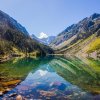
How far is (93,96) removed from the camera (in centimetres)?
4606

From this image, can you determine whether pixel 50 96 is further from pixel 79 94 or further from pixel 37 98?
pixel 79 94

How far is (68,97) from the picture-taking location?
4578cm

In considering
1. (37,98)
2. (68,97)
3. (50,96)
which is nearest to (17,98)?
(37,98)

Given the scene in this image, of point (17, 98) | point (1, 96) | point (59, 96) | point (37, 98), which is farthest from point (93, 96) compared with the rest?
point (1, 96)

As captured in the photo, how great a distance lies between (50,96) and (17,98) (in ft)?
23.7

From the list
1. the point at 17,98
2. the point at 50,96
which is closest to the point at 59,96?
the point at 50,96

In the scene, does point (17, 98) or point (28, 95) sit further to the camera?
point (28, 95)

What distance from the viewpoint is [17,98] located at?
43.5 m

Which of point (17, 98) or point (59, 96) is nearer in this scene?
point (17, 98)

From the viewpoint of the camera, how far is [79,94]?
48.7 meters

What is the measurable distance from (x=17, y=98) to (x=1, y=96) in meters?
4.20

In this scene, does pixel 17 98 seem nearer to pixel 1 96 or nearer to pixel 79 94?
A: pixel 1 96

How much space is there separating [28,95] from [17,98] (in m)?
4.74

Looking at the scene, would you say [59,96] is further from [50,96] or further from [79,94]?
[79,94]
